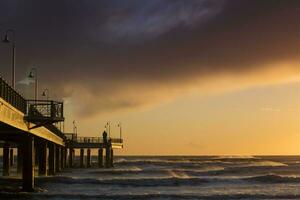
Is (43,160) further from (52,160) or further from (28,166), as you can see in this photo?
(28,166)

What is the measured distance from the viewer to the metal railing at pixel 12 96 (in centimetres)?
2812

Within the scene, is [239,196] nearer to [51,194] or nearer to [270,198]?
[270,198]

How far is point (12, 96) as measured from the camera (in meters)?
31.3

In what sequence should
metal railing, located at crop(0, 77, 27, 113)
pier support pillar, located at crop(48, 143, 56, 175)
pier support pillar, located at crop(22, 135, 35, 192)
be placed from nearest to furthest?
metal railing, located at crop(0, 77, 27, 113) < pier support pillar, located at crop(22, 135, 35, 192) < pier support pillar, located at crop(48, 143, 56, 175)

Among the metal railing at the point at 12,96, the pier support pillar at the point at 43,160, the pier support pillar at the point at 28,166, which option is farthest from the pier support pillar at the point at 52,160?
the metal railing at the point at 12,96

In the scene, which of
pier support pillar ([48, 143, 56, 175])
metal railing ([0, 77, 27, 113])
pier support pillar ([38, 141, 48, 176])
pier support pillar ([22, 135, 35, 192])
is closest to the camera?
metal railing ([0, 77, 27, 113])

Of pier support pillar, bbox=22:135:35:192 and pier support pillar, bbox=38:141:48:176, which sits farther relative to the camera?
pier support pillar, bbox=38:141:48:176

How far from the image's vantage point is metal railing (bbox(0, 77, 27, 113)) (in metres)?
28.1

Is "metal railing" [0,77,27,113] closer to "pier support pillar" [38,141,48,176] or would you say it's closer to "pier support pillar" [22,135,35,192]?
"pier support pillar" [22,135,35,192]

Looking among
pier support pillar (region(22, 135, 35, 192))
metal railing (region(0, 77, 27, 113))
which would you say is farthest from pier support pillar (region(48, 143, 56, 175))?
metal railing (region(0, 77, 27, 113))

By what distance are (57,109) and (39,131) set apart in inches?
275

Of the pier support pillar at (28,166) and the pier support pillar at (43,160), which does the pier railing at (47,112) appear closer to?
the pier support pillar at (28,166)

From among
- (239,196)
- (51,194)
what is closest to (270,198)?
(239,196)

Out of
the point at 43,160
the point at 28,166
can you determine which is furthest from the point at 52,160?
the point at 28,166
